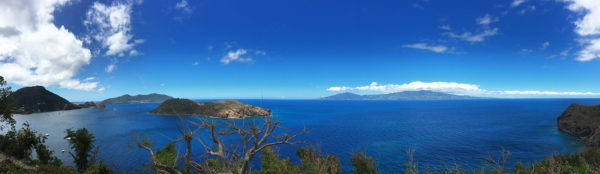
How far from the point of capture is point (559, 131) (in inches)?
3002

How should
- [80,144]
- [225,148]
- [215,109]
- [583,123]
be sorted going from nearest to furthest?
1. [225,148]
2. [80,144]
3. [583,123]
4. [215,109]

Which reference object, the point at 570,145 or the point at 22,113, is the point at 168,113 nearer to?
the point at 22,113

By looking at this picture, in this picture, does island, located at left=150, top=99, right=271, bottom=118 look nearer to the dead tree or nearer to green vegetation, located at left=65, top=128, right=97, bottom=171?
green vegetation, located at left=65, top=128, right=97, bottom=171

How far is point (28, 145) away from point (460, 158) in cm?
7825

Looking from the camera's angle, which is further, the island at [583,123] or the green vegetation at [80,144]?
the island at [583,123]

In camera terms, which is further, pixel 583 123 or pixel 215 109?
pixel 215 109

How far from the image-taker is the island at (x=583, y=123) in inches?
2269

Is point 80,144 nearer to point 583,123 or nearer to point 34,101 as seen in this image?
point 583,123

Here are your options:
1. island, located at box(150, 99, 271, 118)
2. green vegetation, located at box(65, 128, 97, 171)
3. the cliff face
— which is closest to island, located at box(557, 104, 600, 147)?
green vegetation, located at box(65, 128, 97, 171)

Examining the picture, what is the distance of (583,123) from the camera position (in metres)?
66.7

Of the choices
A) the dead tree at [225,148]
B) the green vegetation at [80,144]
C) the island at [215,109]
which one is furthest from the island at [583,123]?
the island at [215,109]

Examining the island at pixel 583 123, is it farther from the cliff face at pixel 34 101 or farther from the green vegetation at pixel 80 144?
the cliff face at pixel 34 101

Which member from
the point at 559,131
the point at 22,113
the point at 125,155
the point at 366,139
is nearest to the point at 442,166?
the point at 366,139

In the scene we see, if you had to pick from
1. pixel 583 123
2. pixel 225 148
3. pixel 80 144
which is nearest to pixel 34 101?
pixel 80 144
